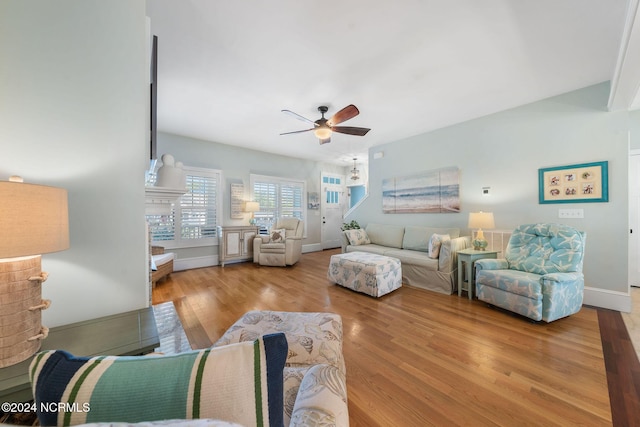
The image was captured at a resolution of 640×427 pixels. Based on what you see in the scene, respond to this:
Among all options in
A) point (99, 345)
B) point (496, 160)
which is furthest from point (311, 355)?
point (496, 160)

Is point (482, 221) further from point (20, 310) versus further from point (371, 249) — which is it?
point (20, 310)

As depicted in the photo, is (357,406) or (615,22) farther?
(615,22)

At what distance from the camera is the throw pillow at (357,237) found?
14.9 ft

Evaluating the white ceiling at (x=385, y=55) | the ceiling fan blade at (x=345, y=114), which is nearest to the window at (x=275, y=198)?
the white ceiling at (x=385, y=55)

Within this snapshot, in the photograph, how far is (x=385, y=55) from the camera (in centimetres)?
221

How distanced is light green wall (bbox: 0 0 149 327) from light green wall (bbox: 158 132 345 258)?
11.9 feet

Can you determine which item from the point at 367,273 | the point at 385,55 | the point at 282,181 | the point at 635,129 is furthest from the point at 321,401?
the point at 282,181

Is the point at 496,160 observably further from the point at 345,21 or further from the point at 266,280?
the point at 266,280

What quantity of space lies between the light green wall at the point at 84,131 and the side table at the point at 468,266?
3.38m

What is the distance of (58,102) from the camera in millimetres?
1070

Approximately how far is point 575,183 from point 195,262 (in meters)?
6.19

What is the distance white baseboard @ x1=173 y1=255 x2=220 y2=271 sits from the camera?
14.6ft

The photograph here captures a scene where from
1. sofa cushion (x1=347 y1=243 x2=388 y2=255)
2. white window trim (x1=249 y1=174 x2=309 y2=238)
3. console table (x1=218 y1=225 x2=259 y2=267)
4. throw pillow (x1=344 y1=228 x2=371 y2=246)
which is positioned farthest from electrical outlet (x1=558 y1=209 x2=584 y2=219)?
console table (x1=218 y1=225 x2=259 y2=267)

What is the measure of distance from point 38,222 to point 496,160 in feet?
15.2
